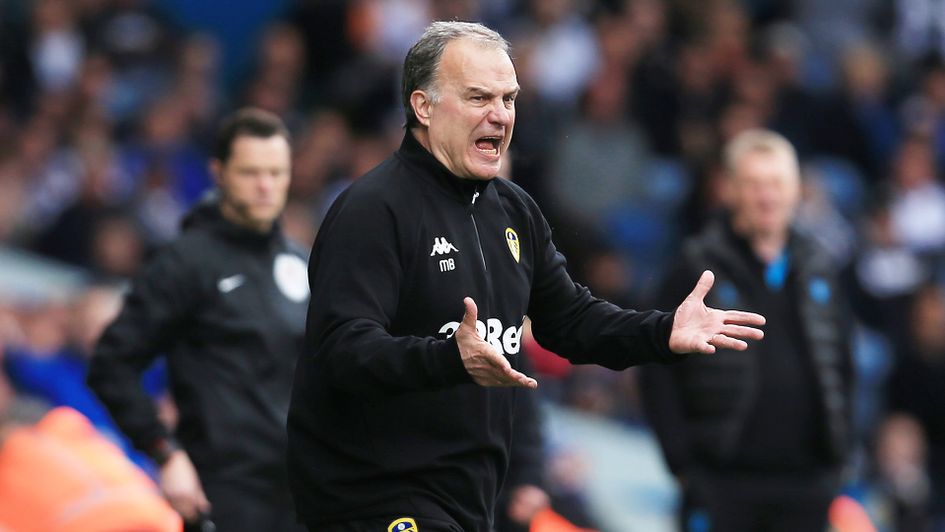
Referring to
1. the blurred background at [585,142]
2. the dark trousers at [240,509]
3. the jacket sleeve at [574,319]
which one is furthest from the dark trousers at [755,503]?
the blurred background at [585,142]

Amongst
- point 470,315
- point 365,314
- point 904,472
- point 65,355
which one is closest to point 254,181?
point 365,314

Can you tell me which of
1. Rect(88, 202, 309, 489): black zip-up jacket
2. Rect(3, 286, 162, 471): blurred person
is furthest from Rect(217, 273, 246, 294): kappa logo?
Rect(3, 286, 162, 471): blurred person

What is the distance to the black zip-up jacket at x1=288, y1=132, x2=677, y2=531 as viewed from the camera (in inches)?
170

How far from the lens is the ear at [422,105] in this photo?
4625 millimetres

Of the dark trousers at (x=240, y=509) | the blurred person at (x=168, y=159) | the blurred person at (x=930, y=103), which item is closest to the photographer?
the dark trousers at (x=240, y=509)

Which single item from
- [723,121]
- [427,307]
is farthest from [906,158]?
[427,307]

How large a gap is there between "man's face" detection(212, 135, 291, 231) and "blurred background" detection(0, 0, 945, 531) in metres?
3.90

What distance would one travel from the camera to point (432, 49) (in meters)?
4.59

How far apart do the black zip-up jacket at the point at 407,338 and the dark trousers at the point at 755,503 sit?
272 centimetres

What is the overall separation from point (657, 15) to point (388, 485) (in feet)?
38.8

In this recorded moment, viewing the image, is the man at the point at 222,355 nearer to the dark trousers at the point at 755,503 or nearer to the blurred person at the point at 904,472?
the dark trousers at the point at 755,503

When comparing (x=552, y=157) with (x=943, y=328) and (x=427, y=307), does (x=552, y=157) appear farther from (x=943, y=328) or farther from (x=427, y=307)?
(x=427, y=307)

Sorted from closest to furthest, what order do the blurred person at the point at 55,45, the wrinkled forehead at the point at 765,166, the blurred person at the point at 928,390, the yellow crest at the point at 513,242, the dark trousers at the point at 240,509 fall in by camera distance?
the yellow crest at the point at 513,242 < the dark trousers at the point at 240,509 < the wrinkled forehead at the point at 765,166 < the blurred person at the point at 928,390 < the blurred person at the point at 55,45

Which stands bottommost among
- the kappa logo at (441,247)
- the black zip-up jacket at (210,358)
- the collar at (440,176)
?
the black zip-up jacket at (210,358)
